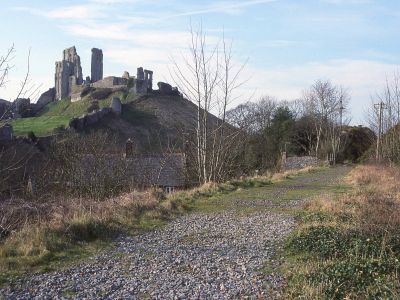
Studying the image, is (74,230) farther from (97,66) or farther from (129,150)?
(97,66)

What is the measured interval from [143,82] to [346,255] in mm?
86177

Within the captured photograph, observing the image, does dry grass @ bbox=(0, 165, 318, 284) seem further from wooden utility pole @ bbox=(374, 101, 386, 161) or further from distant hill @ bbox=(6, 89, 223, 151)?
distant hill @ bbox=(6, 89, 223, 151)

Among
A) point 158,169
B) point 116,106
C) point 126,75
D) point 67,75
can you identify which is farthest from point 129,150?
point 67,75

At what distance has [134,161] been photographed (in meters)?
30.2

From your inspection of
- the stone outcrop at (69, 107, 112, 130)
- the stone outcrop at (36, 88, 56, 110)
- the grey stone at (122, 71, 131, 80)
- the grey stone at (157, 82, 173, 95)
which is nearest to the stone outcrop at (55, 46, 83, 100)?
the stone outcrop at (36, 88, 56, 110)

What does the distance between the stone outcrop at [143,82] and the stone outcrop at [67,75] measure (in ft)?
49.6

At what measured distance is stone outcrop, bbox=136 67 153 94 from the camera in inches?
3599

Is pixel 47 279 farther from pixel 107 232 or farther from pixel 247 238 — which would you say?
pixel 247 238

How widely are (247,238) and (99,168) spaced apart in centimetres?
1894

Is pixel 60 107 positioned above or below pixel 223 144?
above

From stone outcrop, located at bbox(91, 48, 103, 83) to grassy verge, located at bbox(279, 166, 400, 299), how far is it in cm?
10252

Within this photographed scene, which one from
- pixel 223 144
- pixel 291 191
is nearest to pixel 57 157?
pixel 223 144

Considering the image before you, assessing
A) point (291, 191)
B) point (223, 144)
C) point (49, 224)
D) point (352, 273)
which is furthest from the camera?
point (223, 144)

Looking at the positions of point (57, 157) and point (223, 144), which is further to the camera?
point (57, 157)
